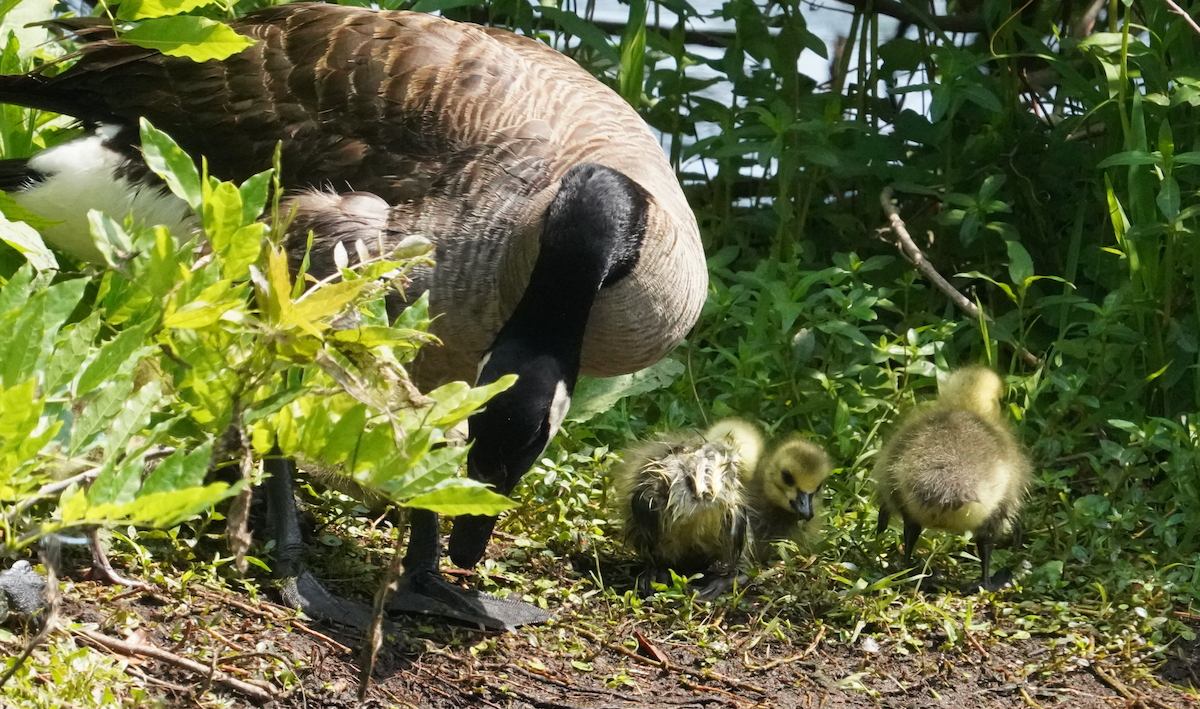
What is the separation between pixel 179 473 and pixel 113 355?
0.34 metres

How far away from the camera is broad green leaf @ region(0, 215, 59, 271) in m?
3.06

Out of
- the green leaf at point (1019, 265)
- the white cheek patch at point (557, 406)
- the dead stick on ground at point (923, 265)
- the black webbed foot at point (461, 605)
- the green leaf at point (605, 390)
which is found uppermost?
the green leaf at point (1019, 265)

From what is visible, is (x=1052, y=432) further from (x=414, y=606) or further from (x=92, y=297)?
(x=92, y=297)

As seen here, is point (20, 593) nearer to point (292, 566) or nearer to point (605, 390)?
point (292, 566)

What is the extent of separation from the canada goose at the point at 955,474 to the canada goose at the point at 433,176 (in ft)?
2.76

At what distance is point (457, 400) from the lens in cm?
235

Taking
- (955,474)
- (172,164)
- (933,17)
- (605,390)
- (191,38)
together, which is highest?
(933,17)

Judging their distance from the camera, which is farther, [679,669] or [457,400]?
[679,669]

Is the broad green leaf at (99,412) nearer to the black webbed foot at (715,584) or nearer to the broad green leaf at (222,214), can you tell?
the broad green leaf at (222,214)

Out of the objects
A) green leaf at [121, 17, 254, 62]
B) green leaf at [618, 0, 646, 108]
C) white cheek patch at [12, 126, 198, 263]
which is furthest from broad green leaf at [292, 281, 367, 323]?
green leaf at [618, 0, 646, 108]

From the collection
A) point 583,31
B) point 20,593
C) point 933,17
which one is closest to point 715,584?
point 20,593

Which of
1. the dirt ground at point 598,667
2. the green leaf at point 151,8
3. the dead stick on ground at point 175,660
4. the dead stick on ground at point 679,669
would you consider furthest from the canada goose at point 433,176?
the dead stick on ground at point 175,660

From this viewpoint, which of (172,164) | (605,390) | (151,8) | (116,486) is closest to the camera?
(116,486)

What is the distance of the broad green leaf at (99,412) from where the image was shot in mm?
2318
